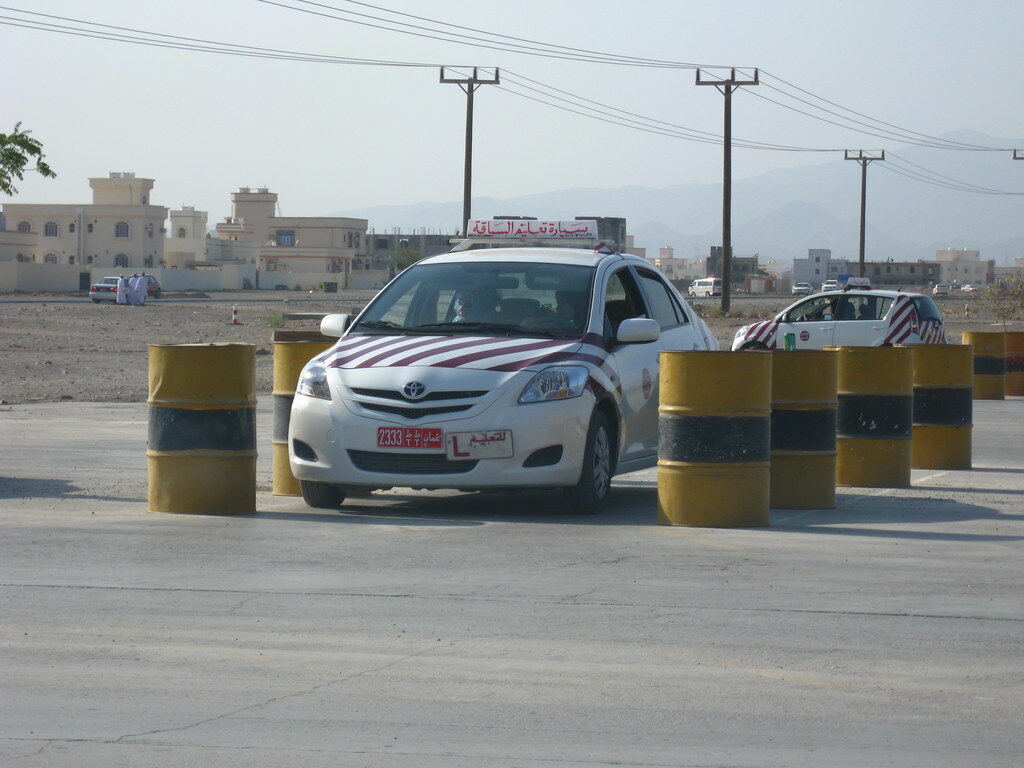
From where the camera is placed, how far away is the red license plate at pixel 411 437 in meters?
9.31

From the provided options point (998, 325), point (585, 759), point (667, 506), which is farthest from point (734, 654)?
point (998, 325)

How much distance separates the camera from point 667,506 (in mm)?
9414

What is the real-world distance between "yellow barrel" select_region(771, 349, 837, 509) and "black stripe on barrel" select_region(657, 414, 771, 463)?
96 centimetres

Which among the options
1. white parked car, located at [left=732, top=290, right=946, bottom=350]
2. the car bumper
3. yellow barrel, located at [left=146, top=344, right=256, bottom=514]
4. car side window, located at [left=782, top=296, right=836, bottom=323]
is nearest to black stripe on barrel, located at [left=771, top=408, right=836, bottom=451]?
the car bumper

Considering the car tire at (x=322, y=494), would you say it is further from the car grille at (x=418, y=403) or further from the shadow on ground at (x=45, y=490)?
the shadow on ground at (x=45, y=490)

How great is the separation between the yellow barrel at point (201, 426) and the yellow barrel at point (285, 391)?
0.92m

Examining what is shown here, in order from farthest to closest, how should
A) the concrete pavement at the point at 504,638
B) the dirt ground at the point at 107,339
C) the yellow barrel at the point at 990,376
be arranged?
the dirt ground at the point at 107,339, the yellow barrel at the point at 990,376, the concrete pavement at the point at 504,638

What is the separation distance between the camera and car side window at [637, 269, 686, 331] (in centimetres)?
1154

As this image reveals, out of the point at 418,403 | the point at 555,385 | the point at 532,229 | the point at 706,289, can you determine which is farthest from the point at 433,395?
the point at 706,289

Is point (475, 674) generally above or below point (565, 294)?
below

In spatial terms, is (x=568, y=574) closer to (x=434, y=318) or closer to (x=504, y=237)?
(x=434, y=318)

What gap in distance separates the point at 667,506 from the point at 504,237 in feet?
→ 17.4

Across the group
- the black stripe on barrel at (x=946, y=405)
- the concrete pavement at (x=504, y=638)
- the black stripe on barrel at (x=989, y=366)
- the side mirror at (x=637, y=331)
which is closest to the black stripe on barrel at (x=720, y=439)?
the concrete pavement at (x=504, y=638)

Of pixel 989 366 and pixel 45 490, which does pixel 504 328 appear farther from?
pixel 989 366
